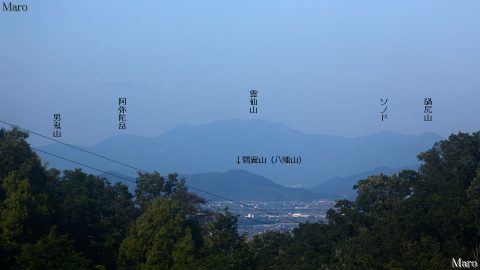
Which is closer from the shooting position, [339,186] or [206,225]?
[206,225]

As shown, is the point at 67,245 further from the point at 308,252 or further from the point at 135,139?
the point at 135,139

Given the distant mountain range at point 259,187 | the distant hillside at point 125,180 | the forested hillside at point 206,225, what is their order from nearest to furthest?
the forested hillside at point 206,225 → the distant hillside at point 125,180 → the distant mountain range at point 259,187

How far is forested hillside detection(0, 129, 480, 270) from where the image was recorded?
21.2 m

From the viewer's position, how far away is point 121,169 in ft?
149

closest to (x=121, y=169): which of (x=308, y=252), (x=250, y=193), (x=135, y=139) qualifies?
(x=135, y=139)

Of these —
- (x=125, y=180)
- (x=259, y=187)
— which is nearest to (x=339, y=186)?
(x=259, y=187)

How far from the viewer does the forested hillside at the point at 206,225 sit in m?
21.2

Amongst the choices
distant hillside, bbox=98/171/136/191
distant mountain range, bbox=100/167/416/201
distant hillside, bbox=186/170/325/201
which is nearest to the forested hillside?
distant hillside, bbox=98/171/136/191

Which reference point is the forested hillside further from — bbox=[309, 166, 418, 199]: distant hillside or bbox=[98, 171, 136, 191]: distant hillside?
bbox=[309, 166, 418, 199]: distant hillside

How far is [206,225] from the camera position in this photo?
89.9 ft

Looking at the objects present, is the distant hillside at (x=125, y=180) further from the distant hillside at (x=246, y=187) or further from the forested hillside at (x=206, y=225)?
the distant hillside at (x=246, y=187)

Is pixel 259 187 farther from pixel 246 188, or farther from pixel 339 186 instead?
pixel 339 186

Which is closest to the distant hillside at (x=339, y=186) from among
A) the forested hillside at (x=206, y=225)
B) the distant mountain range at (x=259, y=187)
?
the distant mountain range at (x=259, y=187)

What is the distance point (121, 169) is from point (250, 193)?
992cm
